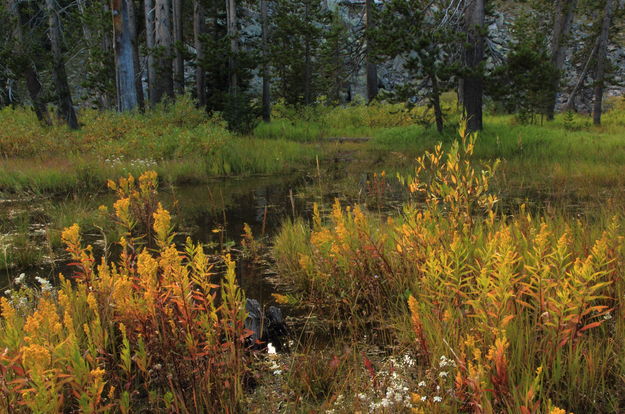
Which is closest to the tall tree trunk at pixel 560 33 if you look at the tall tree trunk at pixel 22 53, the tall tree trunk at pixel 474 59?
the tall tree trunk at pixel 474 59

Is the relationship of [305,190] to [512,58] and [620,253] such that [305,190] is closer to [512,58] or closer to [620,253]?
[620,253]

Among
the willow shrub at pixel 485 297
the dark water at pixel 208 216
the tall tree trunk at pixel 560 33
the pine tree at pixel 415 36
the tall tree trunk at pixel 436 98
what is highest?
the tall tree trunk at pixel 560 33

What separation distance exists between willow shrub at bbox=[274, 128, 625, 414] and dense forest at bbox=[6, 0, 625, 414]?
0.02 meters

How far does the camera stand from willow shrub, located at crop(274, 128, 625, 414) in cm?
197

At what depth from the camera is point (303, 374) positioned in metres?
2.45

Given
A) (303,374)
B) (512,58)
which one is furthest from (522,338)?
(512,58)

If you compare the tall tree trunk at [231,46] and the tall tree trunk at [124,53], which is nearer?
the tall tree trunk at [124,53]

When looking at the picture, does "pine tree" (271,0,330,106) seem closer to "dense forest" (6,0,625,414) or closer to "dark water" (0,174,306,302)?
"dense forest" (6,0,625,414)

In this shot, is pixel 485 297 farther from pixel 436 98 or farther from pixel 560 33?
pixel 560 33

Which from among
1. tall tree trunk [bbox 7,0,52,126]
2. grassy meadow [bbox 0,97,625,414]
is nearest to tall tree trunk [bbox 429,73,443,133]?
grassy meadow [bbox 0,97,625,414]

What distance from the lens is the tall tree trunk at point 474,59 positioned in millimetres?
11773

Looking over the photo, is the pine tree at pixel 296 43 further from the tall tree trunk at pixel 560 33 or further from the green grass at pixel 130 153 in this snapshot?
the tall tree trunk at pixel 560 33

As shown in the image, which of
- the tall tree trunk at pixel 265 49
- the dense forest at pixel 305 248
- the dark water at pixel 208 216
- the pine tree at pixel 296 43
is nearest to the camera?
the dense forest at pixel 305 248

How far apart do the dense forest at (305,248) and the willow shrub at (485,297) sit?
2cm
